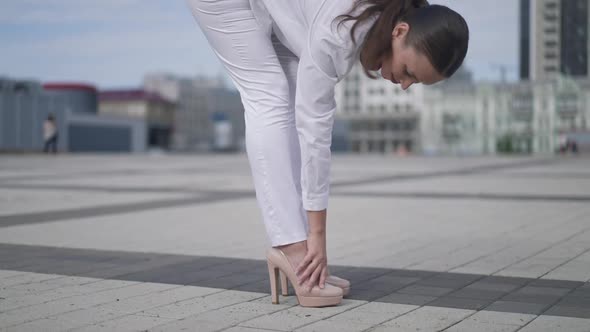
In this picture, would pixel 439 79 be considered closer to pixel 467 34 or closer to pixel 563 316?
pixel 467 34

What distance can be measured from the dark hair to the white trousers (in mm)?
433

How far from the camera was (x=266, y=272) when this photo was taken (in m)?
3.47

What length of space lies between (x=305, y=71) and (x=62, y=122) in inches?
1908

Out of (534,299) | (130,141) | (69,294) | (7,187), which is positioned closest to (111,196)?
(7,187)

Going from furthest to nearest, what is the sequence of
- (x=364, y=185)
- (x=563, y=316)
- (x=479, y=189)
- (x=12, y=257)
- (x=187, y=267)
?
(x=364, y=185) < (x=479, y=189) < (x=12, y=257) < (x=187, y=267) < (x=563, y=316)

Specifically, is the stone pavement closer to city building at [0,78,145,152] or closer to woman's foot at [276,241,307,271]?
woman's foot at [276,241,307,271]

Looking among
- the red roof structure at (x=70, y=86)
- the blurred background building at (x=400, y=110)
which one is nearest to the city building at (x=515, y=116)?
the blurred background building at (x=400, y=110)

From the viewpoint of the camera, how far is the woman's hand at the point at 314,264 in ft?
8.79

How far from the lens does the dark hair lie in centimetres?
254

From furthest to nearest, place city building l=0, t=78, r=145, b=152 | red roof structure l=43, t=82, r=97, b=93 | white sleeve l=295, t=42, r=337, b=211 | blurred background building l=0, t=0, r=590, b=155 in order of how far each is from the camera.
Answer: red roof structure l=43, t=82, r=97, b=93 → city building l=0, t=78, r=145, b=152 → blurred background building l=0, t=0, r=590, b=155 → white sleeve l=295, t=42, r=337, b=211

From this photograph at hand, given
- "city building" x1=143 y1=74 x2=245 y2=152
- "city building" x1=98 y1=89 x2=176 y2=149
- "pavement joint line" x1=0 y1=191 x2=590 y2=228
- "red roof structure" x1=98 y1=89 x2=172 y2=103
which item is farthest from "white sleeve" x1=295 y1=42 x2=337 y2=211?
"city building" x1=143 y1=74 x2=245 y2=152

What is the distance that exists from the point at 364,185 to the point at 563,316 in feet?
26.1

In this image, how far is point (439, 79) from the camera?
2627 millimetres

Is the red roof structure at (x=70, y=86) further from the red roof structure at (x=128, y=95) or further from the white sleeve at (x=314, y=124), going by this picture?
the white sleeve at (x=314, y=124)
